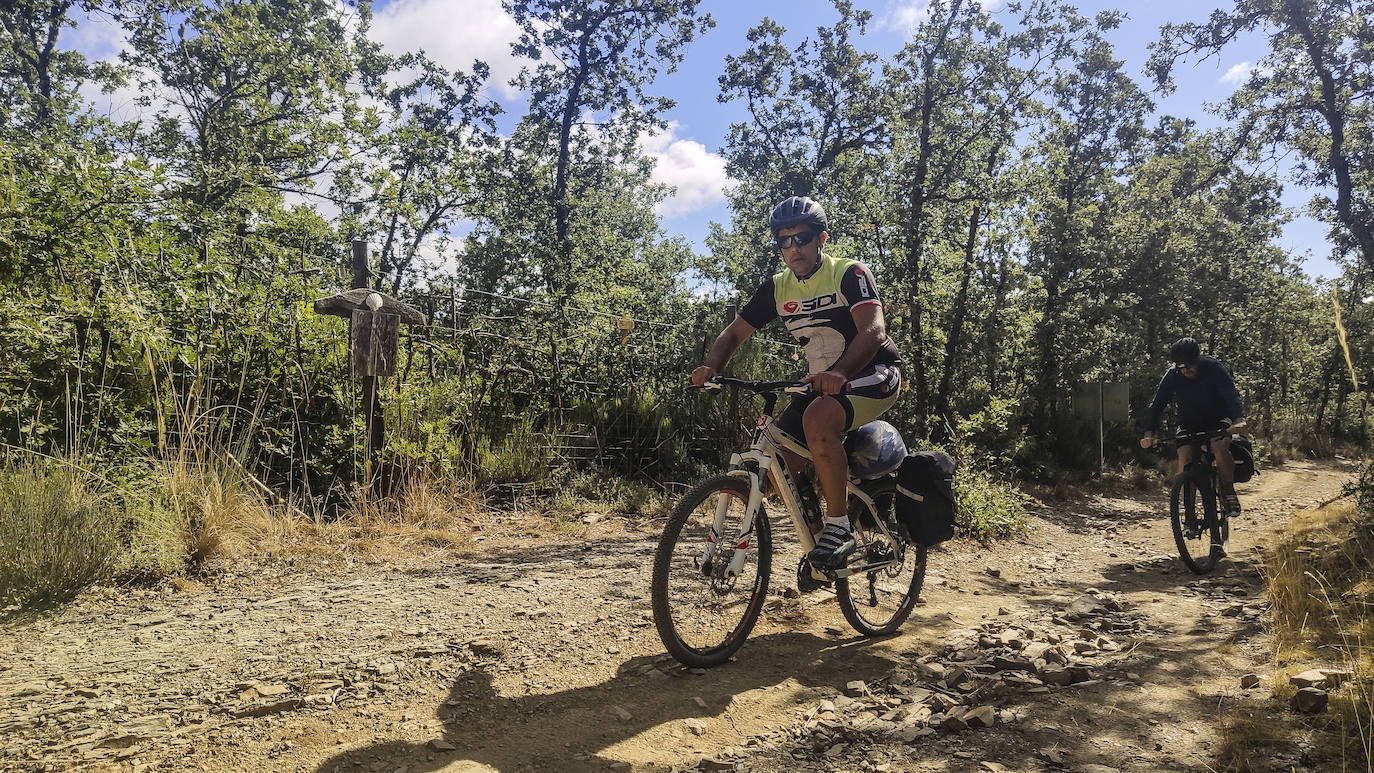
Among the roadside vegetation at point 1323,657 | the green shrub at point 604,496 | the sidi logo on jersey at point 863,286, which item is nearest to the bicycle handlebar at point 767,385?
the sidi logo on jersey at point 863,286

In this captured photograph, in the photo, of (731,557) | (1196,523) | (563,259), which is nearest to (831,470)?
(731,557)

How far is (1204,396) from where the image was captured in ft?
20.3

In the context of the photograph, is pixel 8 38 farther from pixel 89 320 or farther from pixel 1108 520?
pixel 1108 520

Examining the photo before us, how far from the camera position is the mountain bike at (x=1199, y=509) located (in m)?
5.99

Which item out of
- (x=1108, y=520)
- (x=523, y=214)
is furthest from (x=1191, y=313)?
(x=523, y=214)

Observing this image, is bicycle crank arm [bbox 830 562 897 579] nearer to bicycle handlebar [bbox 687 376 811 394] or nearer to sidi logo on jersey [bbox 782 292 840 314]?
bicycle handlebar [bbox 687 376 811 394]

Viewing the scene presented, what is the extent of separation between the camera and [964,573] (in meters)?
5.46

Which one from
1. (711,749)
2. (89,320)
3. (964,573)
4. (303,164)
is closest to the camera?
(711,749)

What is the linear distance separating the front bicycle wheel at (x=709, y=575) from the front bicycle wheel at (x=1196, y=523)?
15.5 feet

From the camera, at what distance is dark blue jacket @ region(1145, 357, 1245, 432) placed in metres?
A: 6.01

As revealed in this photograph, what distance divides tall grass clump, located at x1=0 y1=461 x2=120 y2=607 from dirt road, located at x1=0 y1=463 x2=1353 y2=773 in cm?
22

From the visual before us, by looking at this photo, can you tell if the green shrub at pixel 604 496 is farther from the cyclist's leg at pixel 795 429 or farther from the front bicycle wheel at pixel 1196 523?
the front bicycle wheel at pixel 1196 523

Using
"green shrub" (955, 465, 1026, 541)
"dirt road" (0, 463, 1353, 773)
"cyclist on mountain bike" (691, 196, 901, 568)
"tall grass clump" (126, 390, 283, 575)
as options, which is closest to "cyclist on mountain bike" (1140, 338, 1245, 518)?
"green shrub" (955, 465, 1026, 541)

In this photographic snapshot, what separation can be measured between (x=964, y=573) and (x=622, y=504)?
320cm
